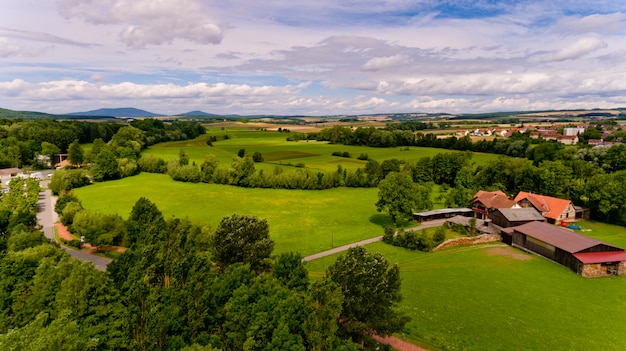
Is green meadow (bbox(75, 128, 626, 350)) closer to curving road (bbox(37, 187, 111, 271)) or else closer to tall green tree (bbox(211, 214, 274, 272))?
curving road (bbox(37, 187, 111, 271))

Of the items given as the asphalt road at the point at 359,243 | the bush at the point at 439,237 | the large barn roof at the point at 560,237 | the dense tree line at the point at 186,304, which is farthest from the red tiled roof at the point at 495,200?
the dense tree line at the point at 186,304

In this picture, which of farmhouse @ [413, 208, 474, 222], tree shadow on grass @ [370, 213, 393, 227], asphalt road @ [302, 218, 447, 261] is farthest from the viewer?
farmhouse @ [413, 208, 474, 222]

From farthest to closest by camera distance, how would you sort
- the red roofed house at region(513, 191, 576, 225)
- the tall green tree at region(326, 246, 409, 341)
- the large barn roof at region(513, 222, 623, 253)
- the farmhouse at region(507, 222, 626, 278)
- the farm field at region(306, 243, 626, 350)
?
the red roofed house at region(513, 191, 576, 225)
the large barn roof at region(513, 222, 623, 253)
the farmhouse at region(507, 222, 626, 278)
the farm field at region(306, 243, 626, 350)
the tall green tree at region(326, 246, 409, 341)

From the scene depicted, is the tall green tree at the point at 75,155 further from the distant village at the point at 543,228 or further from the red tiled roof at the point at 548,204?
the red tiled roof at the point at 548,204

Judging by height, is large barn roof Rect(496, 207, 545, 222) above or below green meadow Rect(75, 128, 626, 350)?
above

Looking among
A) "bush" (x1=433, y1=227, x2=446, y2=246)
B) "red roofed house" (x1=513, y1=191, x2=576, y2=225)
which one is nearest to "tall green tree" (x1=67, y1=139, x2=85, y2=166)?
"bush" (x1=433, y1=227, x2=446, y2=246)

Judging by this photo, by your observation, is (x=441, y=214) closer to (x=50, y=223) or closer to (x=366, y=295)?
(x=366, y=295)

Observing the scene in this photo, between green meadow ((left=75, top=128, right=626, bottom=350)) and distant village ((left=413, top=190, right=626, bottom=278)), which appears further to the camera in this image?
distant village ((left=413, top=190, right=626, bottom=278))

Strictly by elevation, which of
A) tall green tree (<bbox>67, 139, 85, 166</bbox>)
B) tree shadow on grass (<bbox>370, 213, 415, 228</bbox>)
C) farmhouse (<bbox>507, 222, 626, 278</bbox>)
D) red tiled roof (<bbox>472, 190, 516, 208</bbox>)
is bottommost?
tree shadow on grass (<bbox>370, 213, 415, 228</bbox>)

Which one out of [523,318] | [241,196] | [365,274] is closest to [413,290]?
[523,318]
